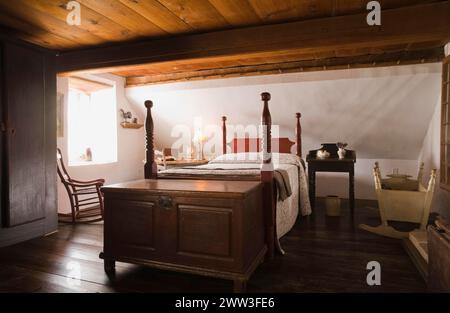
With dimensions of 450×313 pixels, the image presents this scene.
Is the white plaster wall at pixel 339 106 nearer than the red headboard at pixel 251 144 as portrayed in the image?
Yes

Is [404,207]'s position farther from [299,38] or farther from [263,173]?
[299,38]

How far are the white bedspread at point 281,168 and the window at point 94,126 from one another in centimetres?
201

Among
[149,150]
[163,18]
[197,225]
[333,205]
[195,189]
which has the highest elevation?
[163,18]

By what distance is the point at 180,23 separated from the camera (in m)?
2.56

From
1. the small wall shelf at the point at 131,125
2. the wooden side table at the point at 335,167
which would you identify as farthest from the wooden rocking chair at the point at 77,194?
the wooden side table at the point at 335,167

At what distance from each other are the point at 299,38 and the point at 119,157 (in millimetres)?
3572

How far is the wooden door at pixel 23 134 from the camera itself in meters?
2.68

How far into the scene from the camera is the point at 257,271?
217 cm

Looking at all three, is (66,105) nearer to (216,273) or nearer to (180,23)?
(180,23)

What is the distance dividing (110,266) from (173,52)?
77.7 inches

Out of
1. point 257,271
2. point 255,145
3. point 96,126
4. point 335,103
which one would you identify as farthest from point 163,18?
point 96,126

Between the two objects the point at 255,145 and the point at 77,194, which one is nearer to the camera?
the point at 77,194

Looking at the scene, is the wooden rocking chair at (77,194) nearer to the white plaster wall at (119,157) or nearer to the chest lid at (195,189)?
the white plaster wall at (119,157)

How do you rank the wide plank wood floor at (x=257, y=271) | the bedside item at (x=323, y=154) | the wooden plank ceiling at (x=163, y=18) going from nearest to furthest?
the wide plank wood floor at (x=257, y=271) → the wooden plank ceiling at (x=163, y=18) → the bedside item at (x=323, y=154)
